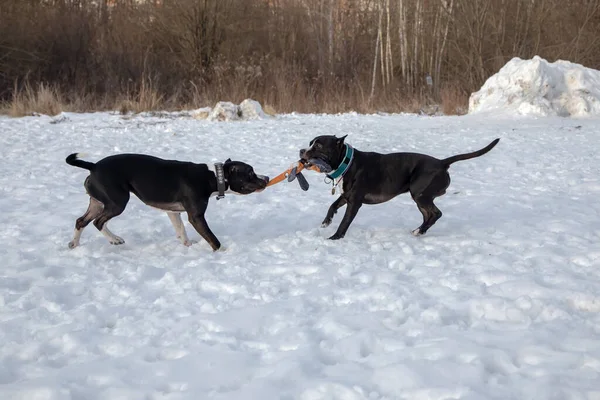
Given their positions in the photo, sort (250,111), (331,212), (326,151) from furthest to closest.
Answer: (250,111), (331,212), (326,151)

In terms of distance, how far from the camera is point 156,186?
16.4 feet

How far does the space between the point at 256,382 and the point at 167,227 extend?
10.4ft

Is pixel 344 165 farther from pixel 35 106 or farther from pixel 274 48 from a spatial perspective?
pixel 274 48

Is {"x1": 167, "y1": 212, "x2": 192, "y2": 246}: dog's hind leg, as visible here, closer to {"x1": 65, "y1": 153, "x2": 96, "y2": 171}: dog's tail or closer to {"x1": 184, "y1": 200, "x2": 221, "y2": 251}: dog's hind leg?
{"x1": 184, "y1": 200, "x2": 221, "y2": 251}: dog's hind leg

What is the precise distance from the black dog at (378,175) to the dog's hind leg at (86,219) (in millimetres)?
1862

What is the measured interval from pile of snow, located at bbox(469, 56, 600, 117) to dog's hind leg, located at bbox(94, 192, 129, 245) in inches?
451

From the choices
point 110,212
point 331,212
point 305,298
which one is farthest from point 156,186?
point 305,298

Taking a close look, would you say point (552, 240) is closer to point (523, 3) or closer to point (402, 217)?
point (402, 217)

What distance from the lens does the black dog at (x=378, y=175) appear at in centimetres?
533

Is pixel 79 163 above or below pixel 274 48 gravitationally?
below

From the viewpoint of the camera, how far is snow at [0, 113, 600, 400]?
2766 mm

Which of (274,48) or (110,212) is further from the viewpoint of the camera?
(274,48)

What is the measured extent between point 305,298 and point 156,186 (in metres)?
1.90

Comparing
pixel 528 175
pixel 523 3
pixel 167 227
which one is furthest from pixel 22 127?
pixel 523 3
